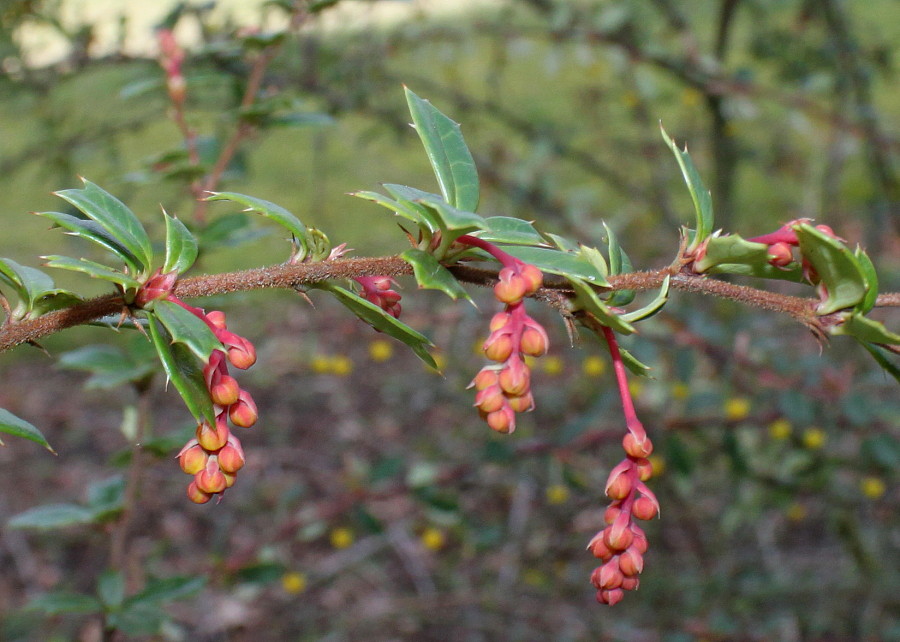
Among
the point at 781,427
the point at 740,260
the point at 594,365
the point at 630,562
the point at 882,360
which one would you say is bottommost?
the point at 594,365

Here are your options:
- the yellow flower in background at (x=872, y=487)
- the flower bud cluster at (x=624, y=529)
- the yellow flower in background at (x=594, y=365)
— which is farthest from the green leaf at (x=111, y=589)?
the yellow flower in background at (x=872, y=487)

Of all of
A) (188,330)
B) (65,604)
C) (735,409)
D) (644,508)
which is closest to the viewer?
(188,330)

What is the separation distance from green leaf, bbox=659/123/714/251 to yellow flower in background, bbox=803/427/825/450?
1557mm

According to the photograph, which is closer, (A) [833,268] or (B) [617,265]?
(A) [833,268]

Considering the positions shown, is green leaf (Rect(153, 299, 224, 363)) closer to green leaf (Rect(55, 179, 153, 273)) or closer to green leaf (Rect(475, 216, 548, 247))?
green leaf (Rect(55, 179, 153, 273))

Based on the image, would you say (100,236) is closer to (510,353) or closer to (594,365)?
(510,353)

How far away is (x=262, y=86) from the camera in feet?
7.60

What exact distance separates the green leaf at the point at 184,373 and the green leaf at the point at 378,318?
5.4 inches

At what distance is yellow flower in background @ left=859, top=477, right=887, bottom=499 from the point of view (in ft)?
7.86

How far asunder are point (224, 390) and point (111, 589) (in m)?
0.81

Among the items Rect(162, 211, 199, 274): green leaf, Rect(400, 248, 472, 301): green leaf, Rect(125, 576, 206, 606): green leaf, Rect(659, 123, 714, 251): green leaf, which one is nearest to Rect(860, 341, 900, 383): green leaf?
Rect(659, 123, 714, 251): green leaf

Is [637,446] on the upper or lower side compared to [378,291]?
lower

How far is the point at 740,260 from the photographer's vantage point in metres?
0.78

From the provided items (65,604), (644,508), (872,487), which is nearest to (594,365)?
(872,487)
